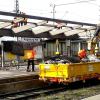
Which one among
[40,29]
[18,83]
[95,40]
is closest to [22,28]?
[40,29]

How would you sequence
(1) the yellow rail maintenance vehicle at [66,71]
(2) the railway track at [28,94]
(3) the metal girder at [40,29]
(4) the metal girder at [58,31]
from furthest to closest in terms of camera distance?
1. (4) the metal girder at [58,31]
2. (3) the metal girder at [40,29]
3. (1) the yellow rail maintenance vehicle at [66,71]
4. (2) the railway track at [28,94]

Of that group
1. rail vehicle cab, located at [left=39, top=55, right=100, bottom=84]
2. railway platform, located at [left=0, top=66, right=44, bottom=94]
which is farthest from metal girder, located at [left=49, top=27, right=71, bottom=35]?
rail vehicle cab, located at [left=39, top=55, right=100, bottom=84]

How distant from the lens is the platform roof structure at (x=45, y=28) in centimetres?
2062

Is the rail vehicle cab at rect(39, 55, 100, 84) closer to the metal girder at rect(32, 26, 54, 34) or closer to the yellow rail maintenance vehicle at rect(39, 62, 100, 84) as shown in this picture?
the yellow rail maintenance vehicle at rect(39, 62, 100, 84)

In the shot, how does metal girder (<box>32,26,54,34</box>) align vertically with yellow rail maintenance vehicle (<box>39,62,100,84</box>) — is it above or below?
above

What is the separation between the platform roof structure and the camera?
20625mm

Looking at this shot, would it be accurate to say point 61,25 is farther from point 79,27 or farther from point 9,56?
point 9,56

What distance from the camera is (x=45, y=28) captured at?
24.0m

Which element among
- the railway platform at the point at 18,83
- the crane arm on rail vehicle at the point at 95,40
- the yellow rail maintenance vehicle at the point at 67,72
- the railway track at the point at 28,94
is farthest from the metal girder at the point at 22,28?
the railway track at the point at 28,94

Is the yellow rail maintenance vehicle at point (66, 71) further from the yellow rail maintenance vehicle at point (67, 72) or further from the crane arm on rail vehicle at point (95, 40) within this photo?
the crane arm on rail vehicle at point (95, 40)

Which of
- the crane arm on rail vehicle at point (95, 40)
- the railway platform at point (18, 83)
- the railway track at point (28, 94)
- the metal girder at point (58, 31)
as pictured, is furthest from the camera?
the metal girder at point (58, 31)

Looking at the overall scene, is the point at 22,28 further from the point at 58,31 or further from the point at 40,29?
the point at 58,31

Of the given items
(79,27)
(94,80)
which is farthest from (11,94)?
(79,27)

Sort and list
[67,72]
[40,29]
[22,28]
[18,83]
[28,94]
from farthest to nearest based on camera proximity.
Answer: [40,29], [22,28], [18,83], [67,72], [28,94]
